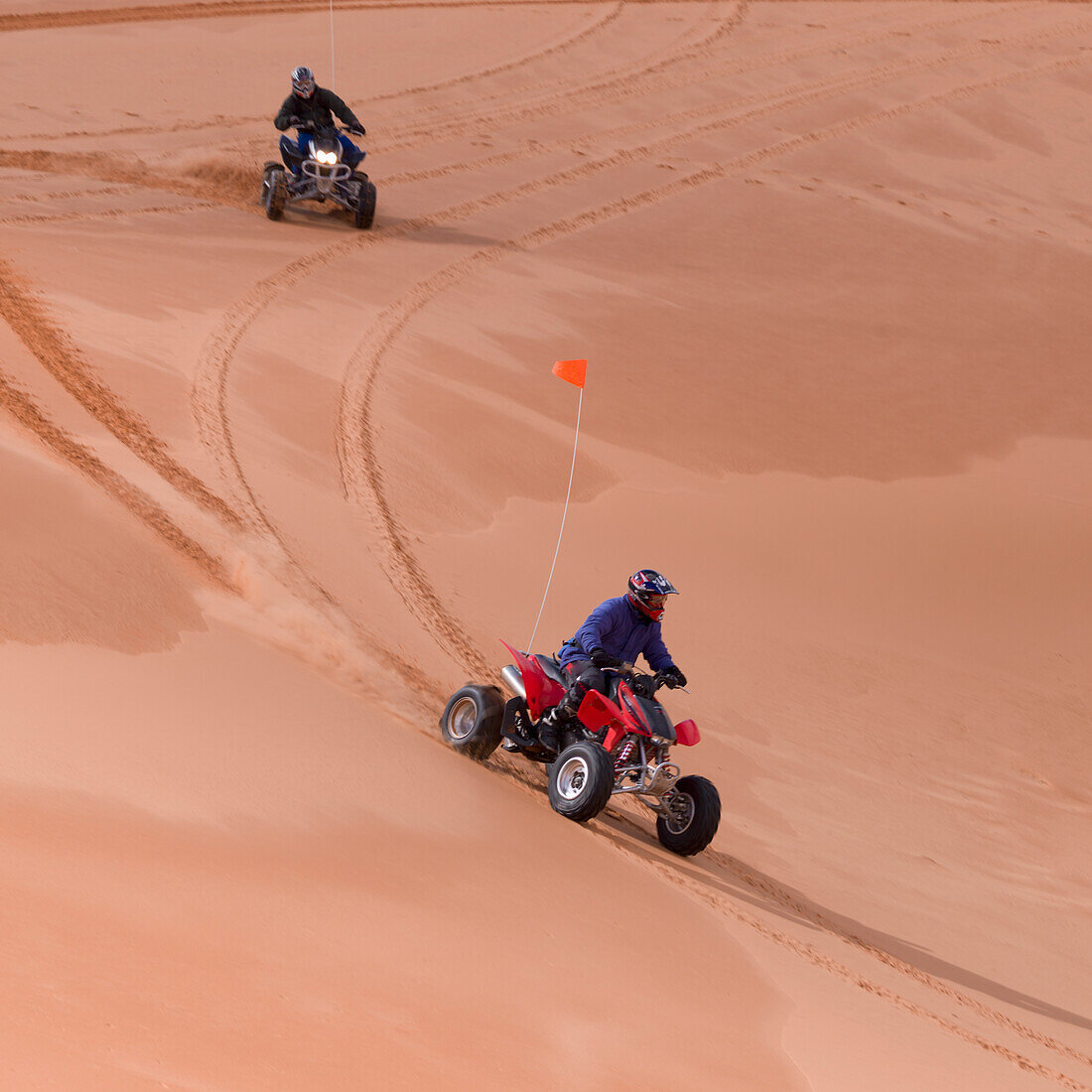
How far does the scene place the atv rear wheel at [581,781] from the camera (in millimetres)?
6746

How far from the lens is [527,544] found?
436 inches

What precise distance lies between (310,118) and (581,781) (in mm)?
11622

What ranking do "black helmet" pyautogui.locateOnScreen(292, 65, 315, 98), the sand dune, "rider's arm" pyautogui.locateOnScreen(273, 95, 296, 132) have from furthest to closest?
"rider's arm" pyautogui.locateOnScreen(273, 95, 296, 132) → "black helmet" pyautogui.locateOnScreen(292, 65, 315, 98) → the sand dune

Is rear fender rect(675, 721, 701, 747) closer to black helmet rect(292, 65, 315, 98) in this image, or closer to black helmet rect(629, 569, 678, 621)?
black helmet rect(629, 569, 678, 621)

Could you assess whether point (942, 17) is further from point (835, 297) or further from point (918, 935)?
point (918, 935)

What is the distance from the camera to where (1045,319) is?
701 inches

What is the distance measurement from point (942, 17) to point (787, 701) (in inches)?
863

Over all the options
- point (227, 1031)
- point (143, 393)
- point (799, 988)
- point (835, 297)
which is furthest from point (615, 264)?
point (227, 1031)

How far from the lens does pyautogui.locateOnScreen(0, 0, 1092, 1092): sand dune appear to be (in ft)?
15.9

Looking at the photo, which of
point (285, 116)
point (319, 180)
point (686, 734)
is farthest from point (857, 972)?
point (285, 116)

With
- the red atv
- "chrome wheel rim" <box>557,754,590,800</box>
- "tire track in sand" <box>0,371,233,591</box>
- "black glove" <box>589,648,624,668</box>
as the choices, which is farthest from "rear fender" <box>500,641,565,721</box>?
"tire track in sand" <box>0,371,233,591</box>

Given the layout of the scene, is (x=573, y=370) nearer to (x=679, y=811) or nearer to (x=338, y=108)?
(x=679, y=811)

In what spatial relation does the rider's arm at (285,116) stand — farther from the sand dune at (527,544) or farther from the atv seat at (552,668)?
the atv seat at (552,668)

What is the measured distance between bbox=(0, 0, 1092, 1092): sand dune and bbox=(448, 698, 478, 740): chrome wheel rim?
14 centimetres
